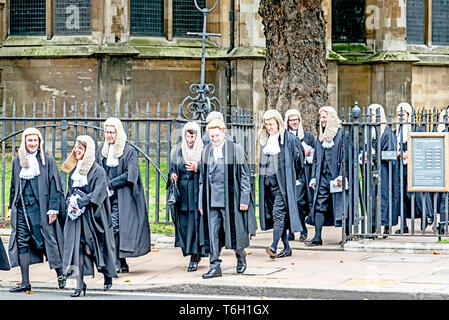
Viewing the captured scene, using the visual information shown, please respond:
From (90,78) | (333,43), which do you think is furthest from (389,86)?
(90,78)

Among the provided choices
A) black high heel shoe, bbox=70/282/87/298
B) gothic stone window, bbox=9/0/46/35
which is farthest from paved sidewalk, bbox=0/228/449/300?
gothic stone window, bbox=9/0/46/35

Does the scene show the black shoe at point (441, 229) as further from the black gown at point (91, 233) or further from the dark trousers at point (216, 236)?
the black gown at point (91, 233)

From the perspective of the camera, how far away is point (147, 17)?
81.3ft

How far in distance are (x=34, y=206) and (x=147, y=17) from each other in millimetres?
14538

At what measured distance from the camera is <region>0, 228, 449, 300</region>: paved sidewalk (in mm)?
10094

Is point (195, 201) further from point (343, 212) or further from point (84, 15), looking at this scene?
point (84, 15)

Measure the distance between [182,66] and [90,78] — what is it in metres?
2.28

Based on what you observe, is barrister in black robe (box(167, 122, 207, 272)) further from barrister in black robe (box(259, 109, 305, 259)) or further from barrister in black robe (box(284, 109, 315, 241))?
barrister in black robe (box(284, 109, 315, 241))

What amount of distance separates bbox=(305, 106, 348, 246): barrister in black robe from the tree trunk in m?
2.56

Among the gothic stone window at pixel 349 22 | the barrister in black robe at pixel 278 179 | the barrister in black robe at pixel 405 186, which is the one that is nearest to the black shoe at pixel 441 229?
the barrister in black robe at pixel 405 186

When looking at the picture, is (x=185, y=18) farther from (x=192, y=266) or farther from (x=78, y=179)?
(x=78, y=179)

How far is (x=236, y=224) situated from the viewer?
37.0 ft

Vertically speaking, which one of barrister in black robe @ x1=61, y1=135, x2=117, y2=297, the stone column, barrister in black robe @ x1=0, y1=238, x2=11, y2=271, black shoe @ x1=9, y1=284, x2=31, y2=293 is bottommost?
black shoe @ x1=9, y1=284, x2=31, y2=293

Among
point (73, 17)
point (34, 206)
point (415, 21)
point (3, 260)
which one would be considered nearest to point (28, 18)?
point (73, 17)
